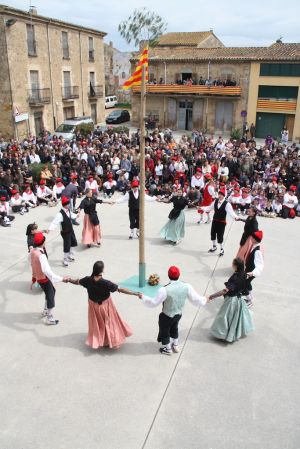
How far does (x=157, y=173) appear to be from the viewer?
15164mm

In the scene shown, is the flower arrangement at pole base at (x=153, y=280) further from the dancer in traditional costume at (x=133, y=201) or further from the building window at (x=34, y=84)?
the building window at (x=34, y=84)

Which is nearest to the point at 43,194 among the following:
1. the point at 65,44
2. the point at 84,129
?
the point at 84,129

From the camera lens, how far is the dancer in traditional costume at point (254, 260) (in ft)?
20.5

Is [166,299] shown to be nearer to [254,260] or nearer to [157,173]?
[254,260]

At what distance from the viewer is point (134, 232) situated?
10.3 meters

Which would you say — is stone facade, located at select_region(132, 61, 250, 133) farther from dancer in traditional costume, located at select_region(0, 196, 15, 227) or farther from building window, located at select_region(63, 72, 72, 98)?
dancer in traditional costume, located at select_region(0, 196, 15, 227)

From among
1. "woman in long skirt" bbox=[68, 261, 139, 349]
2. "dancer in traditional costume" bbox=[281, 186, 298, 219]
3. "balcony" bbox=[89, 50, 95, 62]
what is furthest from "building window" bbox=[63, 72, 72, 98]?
"woman in long skirt" bbox=[68, 261, 139, 349]

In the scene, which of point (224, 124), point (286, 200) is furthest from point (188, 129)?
point (286, 200)

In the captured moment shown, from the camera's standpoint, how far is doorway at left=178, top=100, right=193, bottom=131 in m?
30.0

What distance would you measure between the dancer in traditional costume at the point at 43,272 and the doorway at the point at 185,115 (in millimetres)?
25653

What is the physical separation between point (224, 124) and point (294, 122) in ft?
15.6

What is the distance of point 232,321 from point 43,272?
115 inches

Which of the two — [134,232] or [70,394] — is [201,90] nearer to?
[134,232]

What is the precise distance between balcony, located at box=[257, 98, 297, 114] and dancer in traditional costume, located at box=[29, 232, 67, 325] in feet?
80.2
